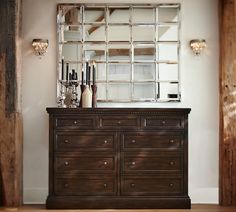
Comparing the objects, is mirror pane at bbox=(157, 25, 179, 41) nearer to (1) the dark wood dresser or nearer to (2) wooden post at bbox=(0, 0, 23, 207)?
(1) the dark wood dresser

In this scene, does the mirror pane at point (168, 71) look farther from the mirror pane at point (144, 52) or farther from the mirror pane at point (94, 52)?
the mirror pane at point (94, 52)

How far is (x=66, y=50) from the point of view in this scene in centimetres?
639

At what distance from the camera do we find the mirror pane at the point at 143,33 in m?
6.39

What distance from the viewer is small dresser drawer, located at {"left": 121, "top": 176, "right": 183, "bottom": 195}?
19.4 feet

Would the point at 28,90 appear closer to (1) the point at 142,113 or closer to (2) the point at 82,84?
(2) the point at 82,84

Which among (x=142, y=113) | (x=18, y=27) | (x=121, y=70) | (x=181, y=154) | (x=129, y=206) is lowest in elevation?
(x=129, y=206)

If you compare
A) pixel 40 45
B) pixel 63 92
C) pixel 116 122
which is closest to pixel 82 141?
pixel 116 122

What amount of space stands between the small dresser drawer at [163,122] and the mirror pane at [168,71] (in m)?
0.64

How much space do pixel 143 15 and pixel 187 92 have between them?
3.40ft

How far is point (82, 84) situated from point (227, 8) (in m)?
1.85

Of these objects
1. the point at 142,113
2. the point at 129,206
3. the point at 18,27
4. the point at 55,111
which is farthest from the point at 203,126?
the point at 18,27

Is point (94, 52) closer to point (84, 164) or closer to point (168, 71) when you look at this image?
point (168, 71)

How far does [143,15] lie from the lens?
21.0 ft

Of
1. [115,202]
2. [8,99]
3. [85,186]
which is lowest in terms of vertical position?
[115,202]
